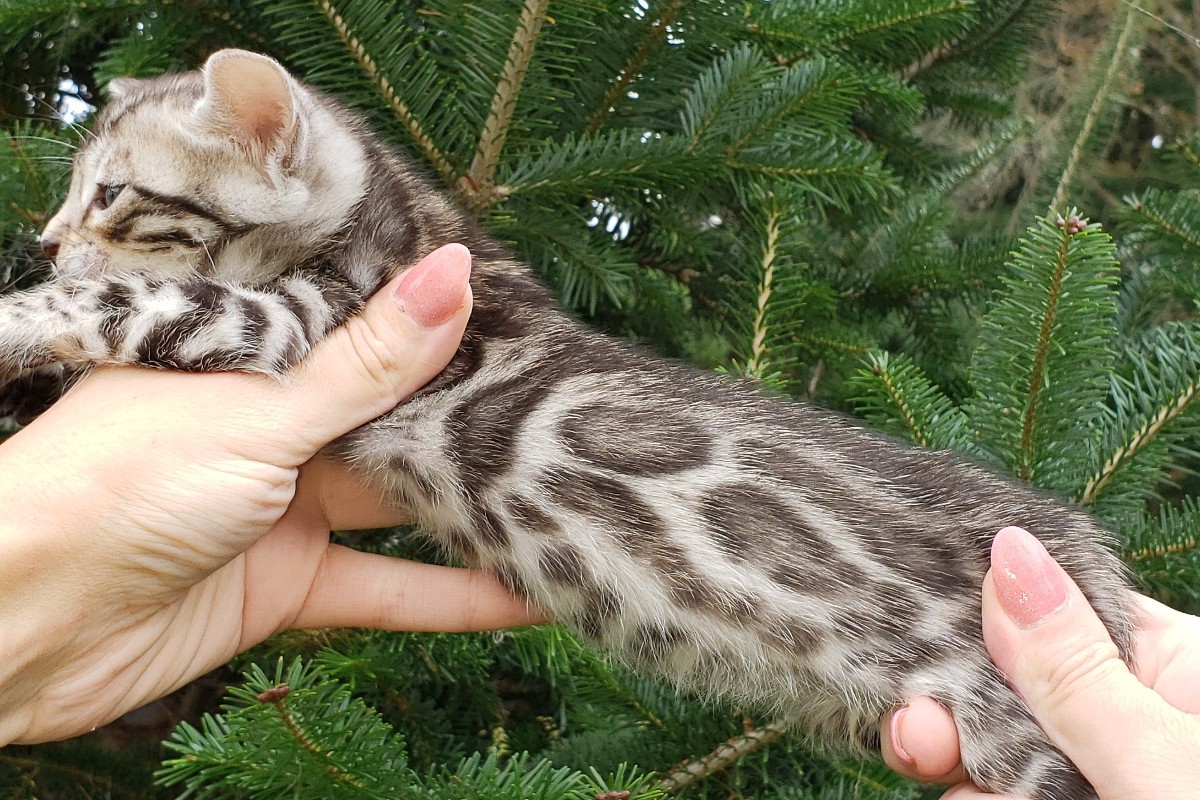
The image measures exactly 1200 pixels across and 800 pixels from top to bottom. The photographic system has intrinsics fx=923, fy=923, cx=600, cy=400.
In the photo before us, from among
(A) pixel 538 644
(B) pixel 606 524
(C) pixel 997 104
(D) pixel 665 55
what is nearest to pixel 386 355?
(B) pixel 606 524

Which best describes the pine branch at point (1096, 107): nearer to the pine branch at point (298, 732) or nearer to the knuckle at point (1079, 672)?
the knuckle at point (1079, 672)

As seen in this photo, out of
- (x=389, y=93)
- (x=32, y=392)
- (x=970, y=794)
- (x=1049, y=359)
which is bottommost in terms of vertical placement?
→ (x=970, y=794)

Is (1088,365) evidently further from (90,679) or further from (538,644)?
(90,679)

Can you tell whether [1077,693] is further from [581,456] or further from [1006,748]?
[581,456]

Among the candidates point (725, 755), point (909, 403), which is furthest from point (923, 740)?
point (909, 403)

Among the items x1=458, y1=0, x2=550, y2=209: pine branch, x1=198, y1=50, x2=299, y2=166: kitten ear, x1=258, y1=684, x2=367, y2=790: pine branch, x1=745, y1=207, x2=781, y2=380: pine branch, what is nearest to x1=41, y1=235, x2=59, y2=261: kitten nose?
x1=198, y1=50, x2=299, y2=166: kitten ear

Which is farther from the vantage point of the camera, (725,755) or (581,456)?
(725,755)
